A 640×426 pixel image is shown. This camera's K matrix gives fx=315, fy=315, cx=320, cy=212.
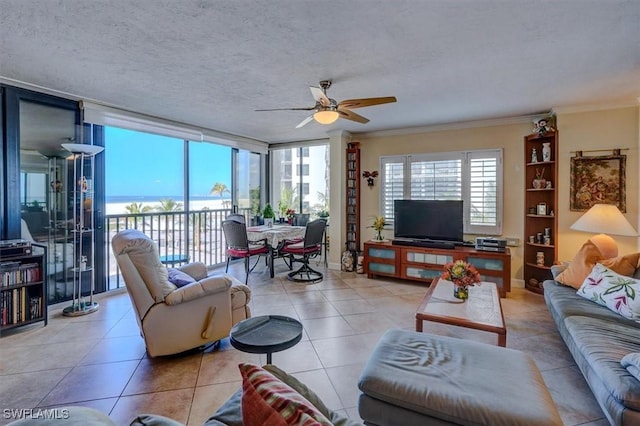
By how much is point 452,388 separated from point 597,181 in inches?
157

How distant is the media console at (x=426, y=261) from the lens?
420 cm

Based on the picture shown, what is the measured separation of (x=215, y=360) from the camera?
8.48 feet

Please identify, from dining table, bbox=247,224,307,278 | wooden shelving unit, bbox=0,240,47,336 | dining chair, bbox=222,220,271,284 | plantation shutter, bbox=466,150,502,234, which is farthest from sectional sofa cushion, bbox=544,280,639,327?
wooden shelving unit, bbox=0,240,47,336

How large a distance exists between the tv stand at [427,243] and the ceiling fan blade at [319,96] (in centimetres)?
279

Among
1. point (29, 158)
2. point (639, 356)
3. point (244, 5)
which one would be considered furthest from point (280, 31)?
point (29, 158)

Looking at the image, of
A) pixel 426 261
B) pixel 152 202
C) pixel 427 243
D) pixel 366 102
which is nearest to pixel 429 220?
pixel 427 243

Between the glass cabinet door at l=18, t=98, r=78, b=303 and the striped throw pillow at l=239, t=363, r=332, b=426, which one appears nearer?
the striped throw pillow at l=239, t=363, r=332, b=426

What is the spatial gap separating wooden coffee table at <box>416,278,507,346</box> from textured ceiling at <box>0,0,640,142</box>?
2.11 meters

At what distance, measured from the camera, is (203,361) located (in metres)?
2.57

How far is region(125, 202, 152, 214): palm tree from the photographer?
15.3 feet

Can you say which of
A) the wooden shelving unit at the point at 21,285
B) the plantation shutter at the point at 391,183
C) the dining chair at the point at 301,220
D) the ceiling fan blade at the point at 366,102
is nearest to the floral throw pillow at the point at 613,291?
the ceiling fan blade at the point at 366,102

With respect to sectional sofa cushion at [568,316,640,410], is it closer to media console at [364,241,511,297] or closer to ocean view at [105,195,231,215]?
media console at [364,241,511,297]

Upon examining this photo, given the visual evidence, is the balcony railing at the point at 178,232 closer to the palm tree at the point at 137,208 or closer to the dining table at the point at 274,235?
the palm tree at the point at 137,208

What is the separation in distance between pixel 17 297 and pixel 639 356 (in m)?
4.78
